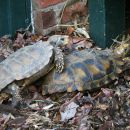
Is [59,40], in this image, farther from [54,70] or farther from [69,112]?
[69,112]

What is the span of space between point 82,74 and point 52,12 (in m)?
0.82

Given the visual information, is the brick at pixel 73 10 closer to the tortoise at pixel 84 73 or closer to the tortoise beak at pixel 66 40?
the tortoise beak at pixel 66 40

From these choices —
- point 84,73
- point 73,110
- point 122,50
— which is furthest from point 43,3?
point 73,110

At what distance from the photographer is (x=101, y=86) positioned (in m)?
3.33

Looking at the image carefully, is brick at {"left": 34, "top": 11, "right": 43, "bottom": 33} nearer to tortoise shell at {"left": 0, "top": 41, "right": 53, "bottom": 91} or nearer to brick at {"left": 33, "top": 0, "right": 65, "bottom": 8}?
brick at {"left": 33, "top": 0, "right": 65, "bottom": 8}

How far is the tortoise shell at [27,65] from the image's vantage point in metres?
3.24

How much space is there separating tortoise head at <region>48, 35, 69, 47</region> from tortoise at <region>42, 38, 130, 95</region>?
0.29 meters

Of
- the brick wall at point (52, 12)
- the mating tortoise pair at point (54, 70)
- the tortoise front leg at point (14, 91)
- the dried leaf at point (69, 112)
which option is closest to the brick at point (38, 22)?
the brick wall at point (52, 12)

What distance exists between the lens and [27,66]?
3266mm

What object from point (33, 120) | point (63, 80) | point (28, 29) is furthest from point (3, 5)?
point (33, 120)

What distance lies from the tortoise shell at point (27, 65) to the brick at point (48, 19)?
58cm

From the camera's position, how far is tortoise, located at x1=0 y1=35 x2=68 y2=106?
3242mm

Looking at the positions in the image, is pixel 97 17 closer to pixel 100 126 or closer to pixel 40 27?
pixel 40 27

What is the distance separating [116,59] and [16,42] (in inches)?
32.5
